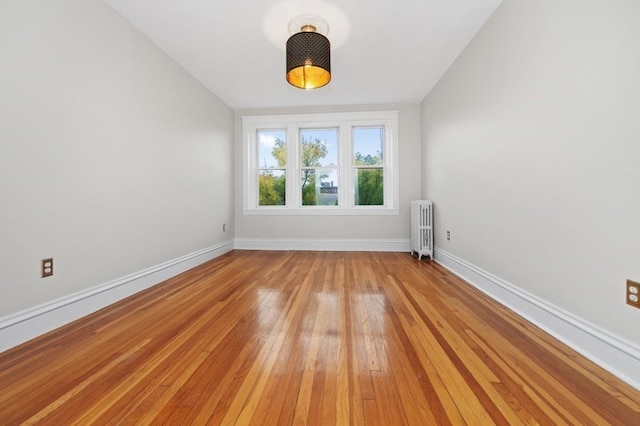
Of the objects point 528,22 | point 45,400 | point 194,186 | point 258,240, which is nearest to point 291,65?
point 528,22

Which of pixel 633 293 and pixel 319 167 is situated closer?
pixel 633 293

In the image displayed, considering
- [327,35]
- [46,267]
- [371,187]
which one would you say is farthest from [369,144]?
[46,267]

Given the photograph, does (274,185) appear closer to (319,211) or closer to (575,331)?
(319,211)

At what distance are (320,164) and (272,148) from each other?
93cm

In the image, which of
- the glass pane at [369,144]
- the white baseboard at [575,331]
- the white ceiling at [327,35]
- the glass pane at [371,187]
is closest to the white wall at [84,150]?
the white ceiling at [327,35]

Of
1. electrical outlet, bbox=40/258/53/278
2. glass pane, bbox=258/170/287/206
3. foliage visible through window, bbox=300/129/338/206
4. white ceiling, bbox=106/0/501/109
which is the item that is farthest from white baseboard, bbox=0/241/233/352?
foliage visible through window, bbox=300/129/338/206

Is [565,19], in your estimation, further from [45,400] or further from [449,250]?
[45,400]

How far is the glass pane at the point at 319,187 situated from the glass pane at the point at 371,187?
0.41m

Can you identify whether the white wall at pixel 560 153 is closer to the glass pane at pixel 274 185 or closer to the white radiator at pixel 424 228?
the white radiator at pixel 424 228

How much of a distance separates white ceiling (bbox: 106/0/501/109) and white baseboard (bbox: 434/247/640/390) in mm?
2310

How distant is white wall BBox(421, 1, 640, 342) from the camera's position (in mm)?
1176

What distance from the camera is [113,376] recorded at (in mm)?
1179

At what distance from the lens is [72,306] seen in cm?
179

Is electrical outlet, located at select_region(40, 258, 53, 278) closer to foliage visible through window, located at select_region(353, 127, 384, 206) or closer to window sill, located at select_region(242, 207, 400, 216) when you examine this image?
window sill, located at select_region(242, 207, 400, 216)
